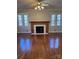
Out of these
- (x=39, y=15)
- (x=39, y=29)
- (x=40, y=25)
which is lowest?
(x=39, y=29)

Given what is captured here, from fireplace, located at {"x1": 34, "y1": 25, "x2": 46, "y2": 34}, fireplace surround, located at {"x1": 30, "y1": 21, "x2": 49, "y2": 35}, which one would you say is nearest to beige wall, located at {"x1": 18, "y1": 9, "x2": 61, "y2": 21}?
fireplace surround, located at {"x1": 30, "y1": 21, "x2": 49, "y2": 35}

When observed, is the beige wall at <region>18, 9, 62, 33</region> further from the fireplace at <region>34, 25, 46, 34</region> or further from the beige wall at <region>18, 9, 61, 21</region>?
the fireplace at <region>34, 25, 46, 34</region>

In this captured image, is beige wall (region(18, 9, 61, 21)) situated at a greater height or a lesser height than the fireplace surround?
greater

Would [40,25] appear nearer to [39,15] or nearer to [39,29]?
[39,29]

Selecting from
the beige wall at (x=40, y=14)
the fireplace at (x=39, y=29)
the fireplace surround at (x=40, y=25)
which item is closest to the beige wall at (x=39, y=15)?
the beige wall at (x=40, y=14)

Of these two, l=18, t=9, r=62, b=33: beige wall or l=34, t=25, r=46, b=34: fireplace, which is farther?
l=18, t=9, r=62, b=33: beige wall

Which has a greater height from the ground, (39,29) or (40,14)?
(40,14)

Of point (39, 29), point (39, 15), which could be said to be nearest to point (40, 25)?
point (39, 29)

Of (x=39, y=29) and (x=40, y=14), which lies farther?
(x=40, y=14)

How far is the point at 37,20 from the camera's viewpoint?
43.9 feet
